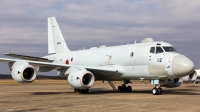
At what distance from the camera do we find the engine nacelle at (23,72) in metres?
20.4

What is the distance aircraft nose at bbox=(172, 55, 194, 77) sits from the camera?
1869 cm

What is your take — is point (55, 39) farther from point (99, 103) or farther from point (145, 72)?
point (99, 103)

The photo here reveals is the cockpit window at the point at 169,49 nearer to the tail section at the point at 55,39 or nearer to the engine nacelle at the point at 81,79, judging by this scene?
the engine nacelle at the point at 81,79

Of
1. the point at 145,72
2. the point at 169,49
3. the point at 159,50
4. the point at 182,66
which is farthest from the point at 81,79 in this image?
the point at 182,66

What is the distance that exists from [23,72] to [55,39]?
13.2 m

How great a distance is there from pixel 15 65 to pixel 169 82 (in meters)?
12.8

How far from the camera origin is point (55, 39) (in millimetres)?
33375

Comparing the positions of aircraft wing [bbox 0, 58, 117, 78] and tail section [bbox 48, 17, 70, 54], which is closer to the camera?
aircraft wing [bbox 0, 58, 117, 78]

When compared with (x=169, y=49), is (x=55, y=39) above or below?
above

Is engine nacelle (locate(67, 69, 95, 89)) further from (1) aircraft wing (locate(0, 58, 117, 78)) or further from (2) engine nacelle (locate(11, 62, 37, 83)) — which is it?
(2) engine nacelle (locate(11, 62, 37, 83))

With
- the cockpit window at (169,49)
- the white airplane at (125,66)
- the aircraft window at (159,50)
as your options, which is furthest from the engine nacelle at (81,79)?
the cockpit window at (169,49)

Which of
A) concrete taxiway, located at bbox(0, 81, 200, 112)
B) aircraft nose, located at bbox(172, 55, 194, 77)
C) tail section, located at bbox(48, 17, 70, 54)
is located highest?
tail section, located at bbox(48, 17, 70, 54)

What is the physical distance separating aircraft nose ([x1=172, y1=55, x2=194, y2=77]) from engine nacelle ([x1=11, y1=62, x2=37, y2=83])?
10.1 m

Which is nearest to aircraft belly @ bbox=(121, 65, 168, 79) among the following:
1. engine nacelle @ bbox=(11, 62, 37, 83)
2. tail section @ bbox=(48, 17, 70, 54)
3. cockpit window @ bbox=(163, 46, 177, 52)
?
cockpit window @ bbox=(163, 46, 177, 52)
